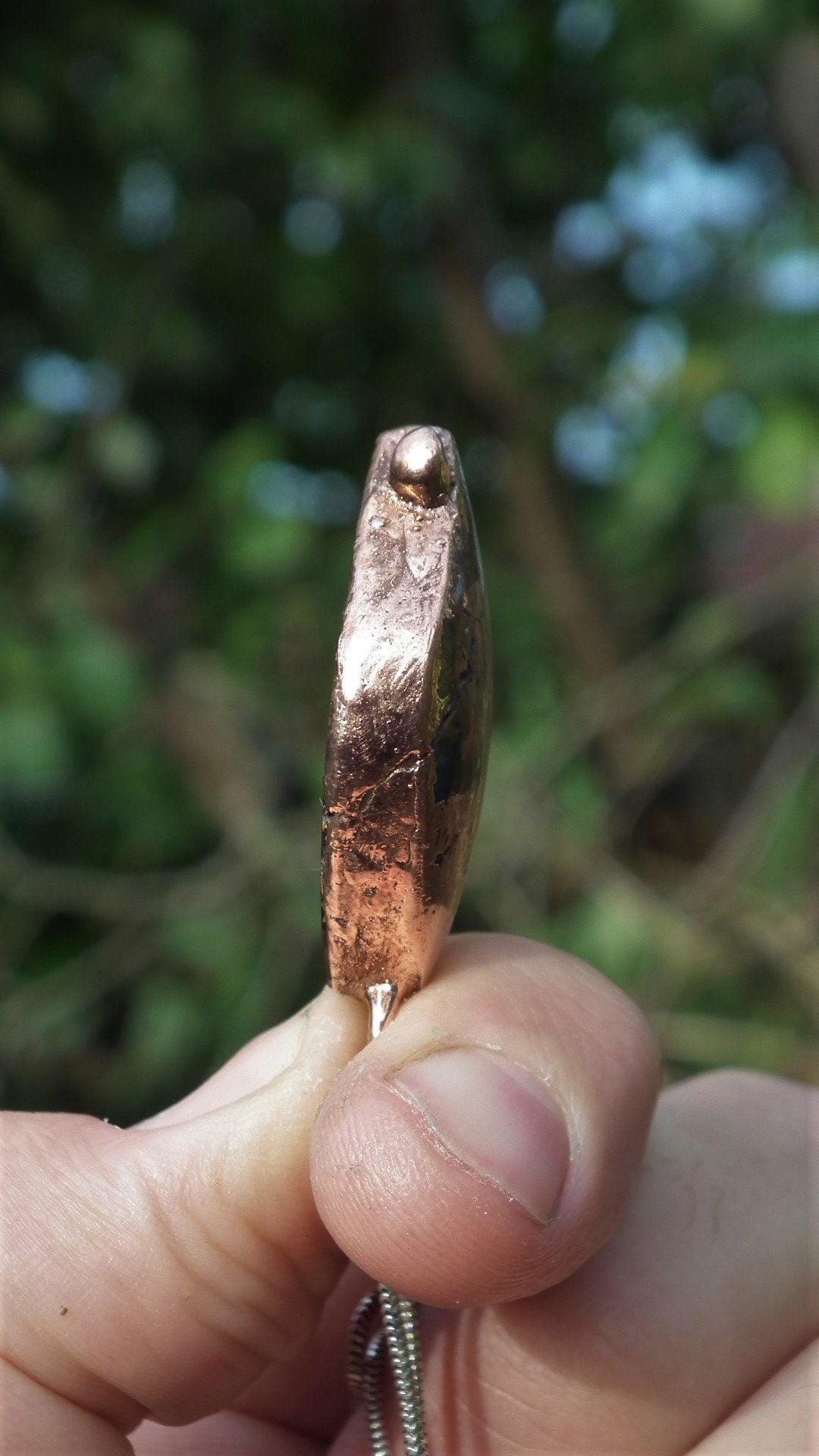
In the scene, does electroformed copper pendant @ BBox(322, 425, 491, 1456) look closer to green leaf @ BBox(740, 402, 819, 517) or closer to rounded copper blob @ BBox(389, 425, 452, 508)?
rounded copper blob @ BBox(389, 425, 452, 508)

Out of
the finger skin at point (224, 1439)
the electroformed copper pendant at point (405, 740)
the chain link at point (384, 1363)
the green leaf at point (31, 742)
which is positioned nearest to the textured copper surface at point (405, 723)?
the electroformed copper pendant at point (405, 740)

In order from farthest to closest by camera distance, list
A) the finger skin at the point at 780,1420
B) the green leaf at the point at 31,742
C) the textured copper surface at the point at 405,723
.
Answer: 1. the green leaf at the point at 31,742
2. the finger skin at the point at 780,1420
3. the textured copper surface at the point at 405,723

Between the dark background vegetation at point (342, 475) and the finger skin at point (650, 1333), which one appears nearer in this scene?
the finger skin at point (650, 1333)

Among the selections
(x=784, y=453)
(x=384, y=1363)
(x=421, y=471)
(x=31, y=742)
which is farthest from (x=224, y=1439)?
(x=784, y=453)

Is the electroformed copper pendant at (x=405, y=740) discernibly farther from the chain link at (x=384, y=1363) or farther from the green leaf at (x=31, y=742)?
the green leaf at (x=31, y=742)

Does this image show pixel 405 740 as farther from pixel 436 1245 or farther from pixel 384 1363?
pixel 384 1363

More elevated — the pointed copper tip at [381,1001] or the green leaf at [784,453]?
the green leaf at [784,453]

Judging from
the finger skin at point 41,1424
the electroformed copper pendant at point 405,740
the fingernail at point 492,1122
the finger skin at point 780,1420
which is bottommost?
the finger skin at point 780,1420

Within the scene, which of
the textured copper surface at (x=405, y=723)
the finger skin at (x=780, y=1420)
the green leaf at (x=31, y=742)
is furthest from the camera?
the green leaf at (x=31, y=742)
